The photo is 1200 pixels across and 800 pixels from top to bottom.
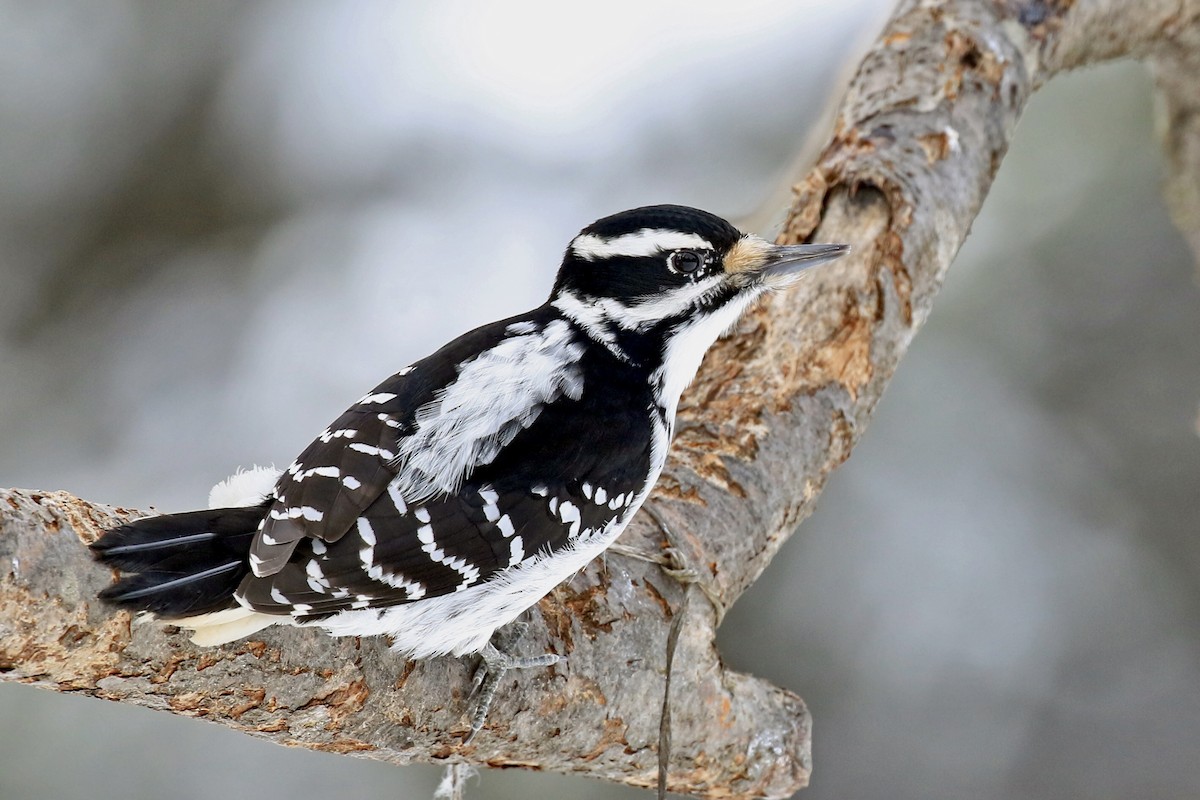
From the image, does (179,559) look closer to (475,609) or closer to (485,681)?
(475,609)

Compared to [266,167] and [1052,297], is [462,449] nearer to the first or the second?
[266,167]

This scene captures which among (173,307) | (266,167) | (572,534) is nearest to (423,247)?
(266,167)

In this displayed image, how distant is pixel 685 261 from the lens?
2465 millimetres

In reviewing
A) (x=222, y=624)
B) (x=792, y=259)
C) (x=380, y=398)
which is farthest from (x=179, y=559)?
(x=792, y=259)

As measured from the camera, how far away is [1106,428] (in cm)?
495

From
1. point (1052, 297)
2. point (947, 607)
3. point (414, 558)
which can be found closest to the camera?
point (414, 558)

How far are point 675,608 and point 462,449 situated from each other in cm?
70

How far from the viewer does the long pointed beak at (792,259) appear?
2529 millimetres

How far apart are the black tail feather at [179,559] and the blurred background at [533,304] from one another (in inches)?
99.9

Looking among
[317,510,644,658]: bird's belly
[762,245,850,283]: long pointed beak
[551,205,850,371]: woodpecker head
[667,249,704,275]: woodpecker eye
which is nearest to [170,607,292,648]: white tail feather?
[317,510,644,658]: bird's belly

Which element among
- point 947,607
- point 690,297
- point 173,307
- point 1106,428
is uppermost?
point 173,307

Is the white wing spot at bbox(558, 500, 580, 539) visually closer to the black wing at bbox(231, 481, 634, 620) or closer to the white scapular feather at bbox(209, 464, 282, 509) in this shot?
the black wing at bbox(231, 481, 634, 620)

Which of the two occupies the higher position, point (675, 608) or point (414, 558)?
point (414, 558)

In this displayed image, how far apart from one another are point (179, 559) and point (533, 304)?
3.01 m
